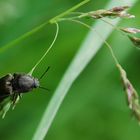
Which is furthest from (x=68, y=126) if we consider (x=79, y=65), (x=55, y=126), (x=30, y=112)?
(x=79, y=65)

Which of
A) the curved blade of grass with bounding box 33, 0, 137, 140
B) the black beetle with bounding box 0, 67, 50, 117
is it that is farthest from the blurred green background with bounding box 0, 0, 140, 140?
the curved blade of grass with bounding box 33, 0, 137, 140

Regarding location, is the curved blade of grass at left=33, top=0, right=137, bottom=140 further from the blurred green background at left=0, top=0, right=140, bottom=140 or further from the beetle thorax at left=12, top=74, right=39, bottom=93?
the blurred green background at left=0, top=0, right=140, bottom=140

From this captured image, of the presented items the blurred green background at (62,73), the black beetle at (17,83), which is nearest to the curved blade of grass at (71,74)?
the black beetle at (17,83)

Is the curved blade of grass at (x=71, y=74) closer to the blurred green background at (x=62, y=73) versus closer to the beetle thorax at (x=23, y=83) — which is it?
the beetle thorax at (x=23, y=83)

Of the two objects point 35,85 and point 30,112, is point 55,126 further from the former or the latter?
point 35,85

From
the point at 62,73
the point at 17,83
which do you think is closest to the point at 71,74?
the point at 17,83

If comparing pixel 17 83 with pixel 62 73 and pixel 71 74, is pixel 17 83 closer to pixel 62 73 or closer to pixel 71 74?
pixel 62 73
